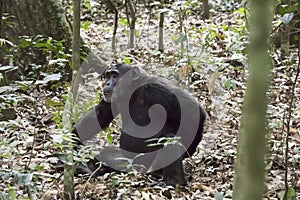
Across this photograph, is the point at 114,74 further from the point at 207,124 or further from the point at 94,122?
the point at 207,124

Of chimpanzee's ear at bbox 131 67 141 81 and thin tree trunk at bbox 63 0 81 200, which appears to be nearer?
thin tree trunk at bbox 63 0 81 200

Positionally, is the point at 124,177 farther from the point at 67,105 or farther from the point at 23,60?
the point at 23,60

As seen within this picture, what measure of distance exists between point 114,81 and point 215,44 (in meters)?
4.39

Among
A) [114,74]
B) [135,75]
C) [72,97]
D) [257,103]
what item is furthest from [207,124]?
[257,103]

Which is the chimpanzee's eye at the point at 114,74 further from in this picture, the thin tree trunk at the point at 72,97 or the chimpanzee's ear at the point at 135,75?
the thin tree trunk at the point at 72,97

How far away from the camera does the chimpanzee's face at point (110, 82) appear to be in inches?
229

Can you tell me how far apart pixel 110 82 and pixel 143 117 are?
59 cm

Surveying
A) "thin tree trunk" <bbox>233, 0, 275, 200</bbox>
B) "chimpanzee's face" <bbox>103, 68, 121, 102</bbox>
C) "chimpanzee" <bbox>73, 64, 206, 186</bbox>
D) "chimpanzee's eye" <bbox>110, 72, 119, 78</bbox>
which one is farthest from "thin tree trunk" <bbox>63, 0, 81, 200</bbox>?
"thin tree trunk" <bbox>233, 0, 275, 200</bbox>

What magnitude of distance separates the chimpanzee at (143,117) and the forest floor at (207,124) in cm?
31

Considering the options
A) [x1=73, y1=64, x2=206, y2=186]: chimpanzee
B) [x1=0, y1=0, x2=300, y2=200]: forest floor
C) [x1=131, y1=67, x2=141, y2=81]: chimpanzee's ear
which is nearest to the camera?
[x1=0, y1=0, x2=300, y2=200]: forest floor

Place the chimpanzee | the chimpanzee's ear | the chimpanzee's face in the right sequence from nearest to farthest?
1. the chimpanzee
2. the chimpanzee's face
3. the chimpanzee's ear

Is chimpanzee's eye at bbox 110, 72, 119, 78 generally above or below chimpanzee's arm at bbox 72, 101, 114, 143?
above

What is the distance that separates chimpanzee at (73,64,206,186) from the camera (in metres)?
5.41

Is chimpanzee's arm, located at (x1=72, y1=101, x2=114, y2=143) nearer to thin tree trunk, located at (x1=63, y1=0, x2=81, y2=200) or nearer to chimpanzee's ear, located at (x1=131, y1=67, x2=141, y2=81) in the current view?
chimpanzee's ear, located at (x1=131, y1=67, x2=141, y2=81)
